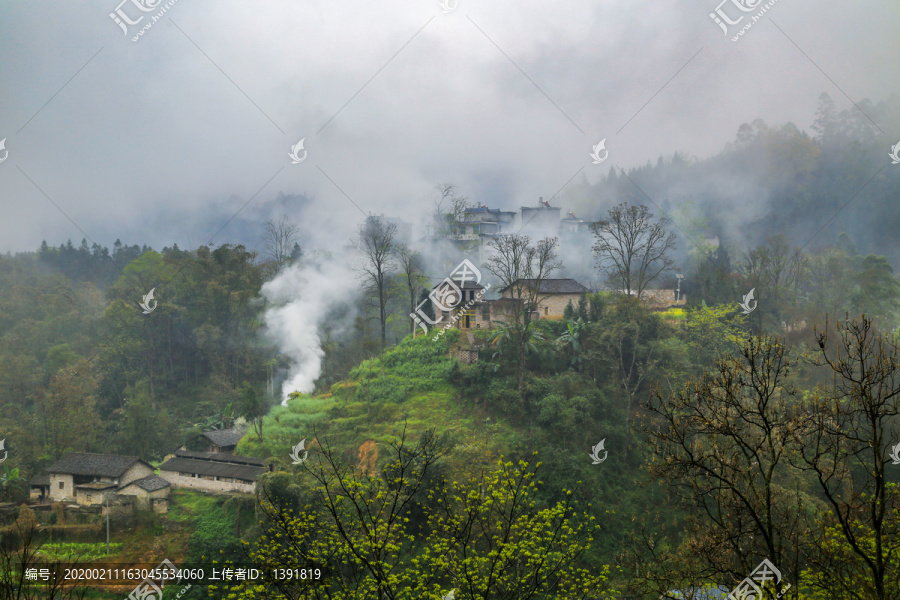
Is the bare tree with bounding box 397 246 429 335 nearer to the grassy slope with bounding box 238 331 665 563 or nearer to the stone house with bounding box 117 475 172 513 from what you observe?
the grassy slope with bounding box 238 331 665 563

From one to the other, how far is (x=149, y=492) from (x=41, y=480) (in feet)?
20.4

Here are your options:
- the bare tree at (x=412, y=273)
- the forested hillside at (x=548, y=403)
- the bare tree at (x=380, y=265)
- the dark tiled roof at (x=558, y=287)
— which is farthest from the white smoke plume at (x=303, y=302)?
the dark tiled roof at (x=558, y=287)

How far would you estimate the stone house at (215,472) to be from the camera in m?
26.4

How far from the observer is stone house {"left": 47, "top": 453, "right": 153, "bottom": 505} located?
2673cm

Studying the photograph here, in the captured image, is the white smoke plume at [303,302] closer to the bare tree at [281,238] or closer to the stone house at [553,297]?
the bare tree at [281,238]

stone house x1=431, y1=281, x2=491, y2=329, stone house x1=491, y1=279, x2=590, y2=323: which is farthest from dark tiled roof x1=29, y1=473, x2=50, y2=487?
stone house x1=491, y1=279, x2=590, y2=323

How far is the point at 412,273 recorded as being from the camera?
41844 mm

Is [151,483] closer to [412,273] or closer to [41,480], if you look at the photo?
[41,480]

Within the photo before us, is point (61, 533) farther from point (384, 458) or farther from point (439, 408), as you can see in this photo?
point (439, 408)

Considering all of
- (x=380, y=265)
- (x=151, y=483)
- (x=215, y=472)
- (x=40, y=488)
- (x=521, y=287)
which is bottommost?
(x=151, y=483)

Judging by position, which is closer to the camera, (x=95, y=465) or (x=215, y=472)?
(x=215, y=472)

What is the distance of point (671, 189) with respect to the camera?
6619 centimetres

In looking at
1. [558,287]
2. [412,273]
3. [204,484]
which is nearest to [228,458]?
[204,484]

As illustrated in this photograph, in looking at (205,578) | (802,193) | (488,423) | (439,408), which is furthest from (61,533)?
(802,193)
